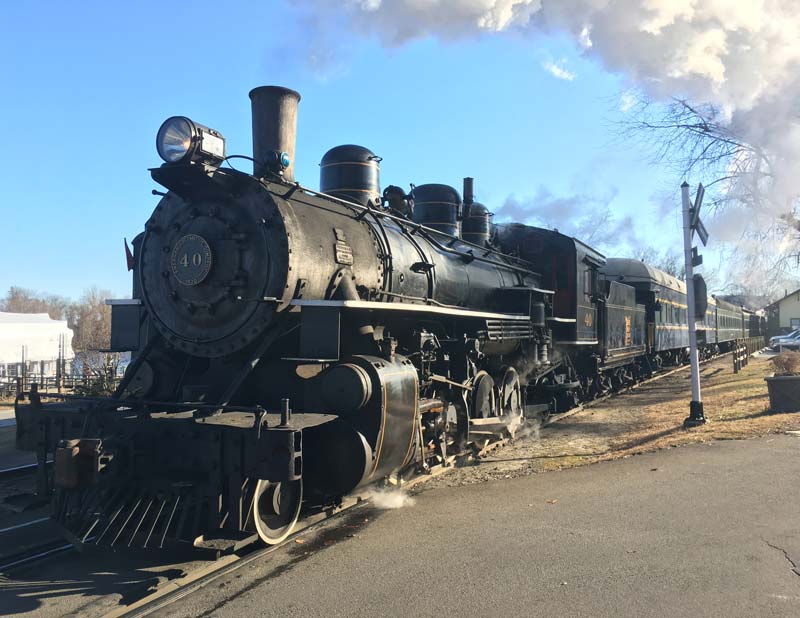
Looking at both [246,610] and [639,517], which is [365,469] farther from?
[639,517]

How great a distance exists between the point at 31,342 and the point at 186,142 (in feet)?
111

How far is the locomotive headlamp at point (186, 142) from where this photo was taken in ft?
16.0

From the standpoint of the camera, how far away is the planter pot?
10.4 m

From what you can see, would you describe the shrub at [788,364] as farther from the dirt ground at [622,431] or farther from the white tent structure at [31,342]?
the white tent structure at [31,342]

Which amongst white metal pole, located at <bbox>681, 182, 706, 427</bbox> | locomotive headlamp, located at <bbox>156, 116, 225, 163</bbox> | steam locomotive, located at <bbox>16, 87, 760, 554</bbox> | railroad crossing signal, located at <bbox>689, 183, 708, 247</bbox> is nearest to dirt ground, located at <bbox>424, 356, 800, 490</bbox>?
steam locomotive, located at <bbox>16, 87, 760, 554</bbox>

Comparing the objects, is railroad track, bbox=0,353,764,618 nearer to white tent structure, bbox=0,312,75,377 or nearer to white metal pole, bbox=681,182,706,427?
white metal pole, bbox=681,182,706,427

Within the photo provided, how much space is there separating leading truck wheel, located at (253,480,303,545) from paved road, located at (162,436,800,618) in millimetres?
164

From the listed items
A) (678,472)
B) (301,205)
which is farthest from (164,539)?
(678,472)

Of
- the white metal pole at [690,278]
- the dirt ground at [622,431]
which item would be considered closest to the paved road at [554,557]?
the dirt ground at [622,431]

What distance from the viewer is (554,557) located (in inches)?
172

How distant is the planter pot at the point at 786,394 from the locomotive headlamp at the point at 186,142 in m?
9.93

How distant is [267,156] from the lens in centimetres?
541

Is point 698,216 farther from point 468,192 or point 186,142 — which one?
point 186,142

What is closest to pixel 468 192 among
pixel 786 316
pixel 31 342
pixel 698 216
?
pixel 698 216
